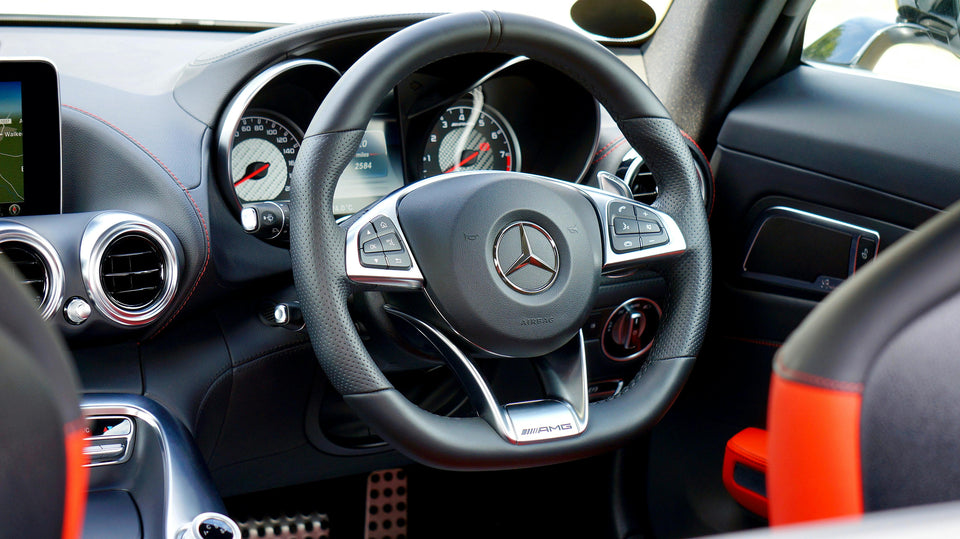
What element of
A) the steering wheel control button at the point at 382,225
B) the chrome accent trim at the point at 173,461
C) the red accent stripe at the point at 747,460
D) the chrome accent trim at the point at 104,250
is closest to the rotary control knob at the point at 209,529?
the chrome accent trim at the point at 173,461

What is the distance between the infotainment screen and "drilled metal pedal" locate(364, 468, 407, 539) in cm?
94

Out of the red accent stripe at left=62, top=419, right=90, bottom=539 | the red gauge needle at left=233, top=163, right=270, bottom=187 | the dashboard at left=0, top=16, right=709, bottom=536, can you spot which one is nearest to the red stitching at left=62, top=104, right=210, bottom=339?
the dashboard at left=0, top=16, right=709, bottom=536

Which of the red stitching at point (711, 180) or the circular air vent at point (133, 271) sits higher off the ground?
the circular air vent at point (133, 271)

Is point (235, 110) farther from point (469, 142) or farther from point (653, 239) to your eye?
point (653, 239)

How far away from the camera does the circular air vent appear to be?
1334 mm

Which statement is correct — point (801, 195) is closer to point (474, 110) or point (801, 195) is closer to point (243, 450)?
point (474, 110)

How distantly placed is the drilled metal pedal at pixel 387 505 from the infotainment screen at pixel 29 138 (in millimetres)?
938

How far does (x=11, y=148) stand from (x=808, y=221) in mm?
1362

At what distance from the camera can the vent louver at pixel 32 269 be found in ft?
4.15

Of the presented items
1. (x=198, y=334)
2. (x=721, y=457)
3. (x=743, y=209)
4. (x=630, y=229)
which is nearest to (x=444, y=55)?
(x=630, y=229)

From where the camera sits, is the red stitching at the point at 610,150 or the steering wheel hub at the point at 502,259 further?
the red stitching at the point at 610,150

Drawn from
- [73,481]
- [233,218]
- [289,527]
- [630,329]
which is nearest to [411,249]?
[233,218]

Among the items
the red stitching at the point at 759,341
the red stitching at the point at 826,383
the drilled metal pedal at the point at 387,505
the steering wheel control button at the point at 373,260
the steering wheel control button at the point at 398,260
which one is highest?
the red stitching at the point at 826,383

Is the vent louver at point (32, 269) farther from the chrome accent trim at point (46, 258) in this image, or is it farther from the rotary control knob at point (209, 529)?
the rotary control knob at point (209, 529)
